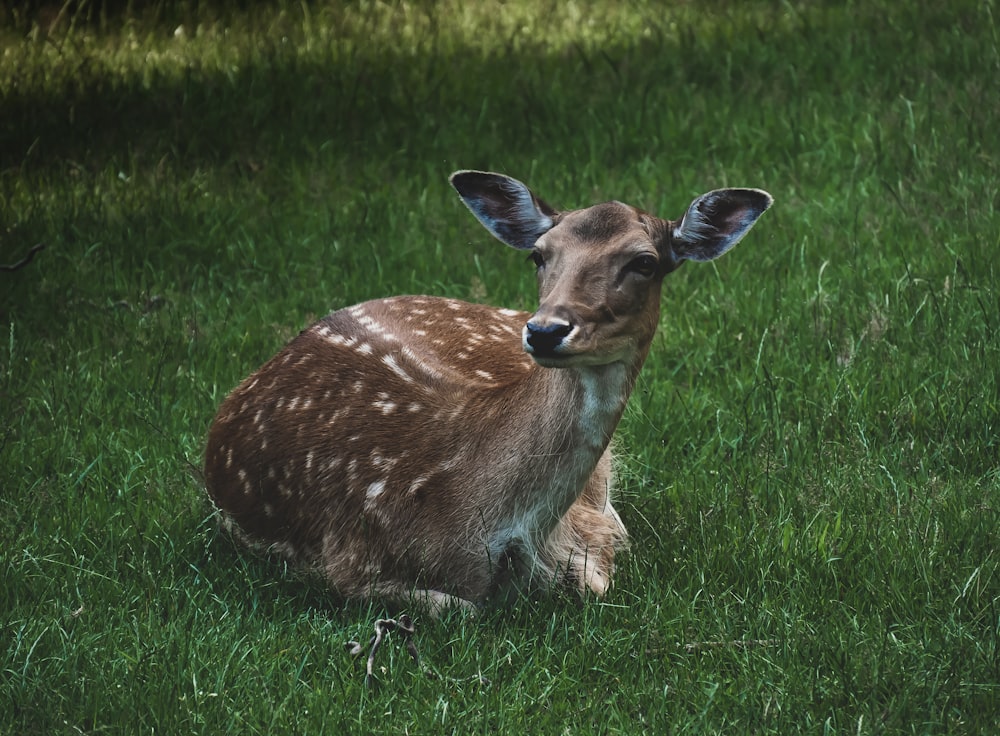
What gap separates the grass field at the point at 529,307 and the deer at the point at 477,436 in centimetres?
13

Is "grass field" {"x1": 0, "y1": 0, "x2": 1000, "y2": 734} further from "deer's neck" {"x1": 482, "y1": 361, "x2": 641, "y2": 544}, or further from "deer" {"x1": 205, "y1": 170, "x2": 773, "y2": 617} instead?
"deer's neck" {"x1": 482, "y1": 361, "x2": 641, "y2": 544}

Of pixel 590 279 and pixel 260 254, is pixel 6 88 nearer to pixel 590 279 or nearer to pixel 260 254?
pixel 260 254

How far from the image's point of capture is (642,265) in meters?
4.29

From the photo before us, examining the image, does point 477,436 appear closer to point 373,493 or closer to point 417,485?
point 417,485

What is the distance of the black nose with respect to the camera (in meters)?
3.95

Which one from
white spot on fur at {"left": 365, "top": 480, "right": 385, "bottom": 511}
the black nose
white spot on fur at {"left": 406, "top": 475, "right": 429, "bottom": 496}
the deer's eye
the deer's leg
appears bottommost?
the deer's leg

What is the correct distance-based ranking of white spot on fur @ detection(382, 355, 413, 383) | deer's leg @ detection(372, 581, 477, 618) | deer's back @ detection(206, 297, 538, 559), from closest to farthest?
deer's leg @ detection(372, 581, 477, 618) → deer's back @ detection(206, 297, 538, 559) → white spot on fur @ detection(382, 355, 413, 383)

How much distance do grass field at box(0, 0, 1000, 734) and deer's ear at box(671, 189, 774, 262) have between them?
3.06 feet

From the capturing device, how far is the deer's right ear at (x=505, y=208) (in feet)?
15.2

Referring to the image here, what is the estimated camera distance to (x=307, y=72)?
9023 millimetres

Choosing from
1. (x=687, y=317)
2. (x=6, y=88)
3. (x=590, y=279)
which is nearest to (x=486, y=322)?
(x=687, y=317)

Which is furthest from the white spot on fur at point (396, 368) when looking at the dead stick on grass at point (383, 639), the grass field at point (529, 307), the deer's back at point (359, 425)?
the dead stick on grass at point (383, 639)

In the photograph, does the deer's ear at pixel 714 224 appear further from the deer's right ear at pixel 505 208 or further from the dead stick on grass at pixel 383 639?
the dead stick on grass at pixel 383 639

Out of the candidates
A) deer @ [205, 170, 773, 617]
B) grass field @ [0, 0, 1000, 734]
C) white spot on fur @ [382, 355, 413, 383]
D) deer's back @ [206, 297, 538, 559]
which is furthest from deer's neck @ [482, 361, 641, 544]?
white spot on fur @ [382, 355, 413, 383]
